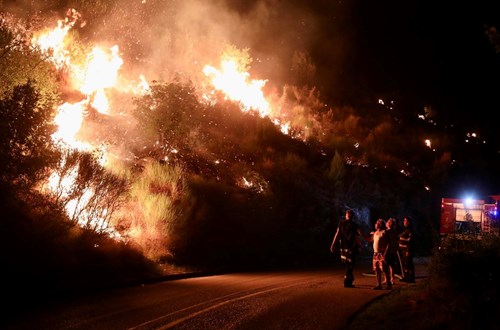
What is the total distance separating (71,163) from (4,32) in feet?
22.5

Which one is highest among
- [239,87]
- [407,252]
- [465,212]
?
[239,87]

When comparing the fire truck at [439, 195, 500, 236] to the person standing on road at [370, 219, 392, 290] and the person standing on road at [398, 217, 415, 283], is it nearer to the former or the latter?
the person standing on road at [398, 217, 415, 283]

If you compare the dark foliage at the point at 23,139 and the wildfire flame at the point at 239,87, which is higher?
the wildfire flame at the point at 239,87

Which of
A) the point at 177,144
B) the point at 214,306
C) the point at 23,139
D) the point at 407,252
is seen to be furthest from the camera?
the point at 177,144

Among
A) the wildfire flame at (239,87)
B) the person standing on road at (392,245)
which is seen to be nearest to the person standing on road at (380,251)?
the person standing on road at (392,245)

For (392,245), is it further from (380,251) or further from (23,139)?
(23,139)

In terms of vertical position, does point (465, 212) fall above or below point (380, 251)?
above

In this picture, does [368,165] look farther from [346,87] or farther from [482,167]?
[346,87]

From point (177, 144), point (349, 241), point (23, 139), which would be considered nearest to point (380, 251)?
point (349, 241)

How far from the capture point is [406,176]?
3525 centimetres

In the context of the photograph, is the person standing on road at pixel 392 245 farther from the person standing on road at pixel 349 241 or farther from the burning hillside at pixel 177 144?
the burning hillside at pixel 177 144

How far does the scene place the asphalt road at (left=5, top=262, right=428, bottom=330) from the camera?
27.6 ft

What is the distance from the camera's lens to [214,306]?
1005 cm

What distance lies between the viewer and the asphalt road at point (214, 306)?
8.41 meters
